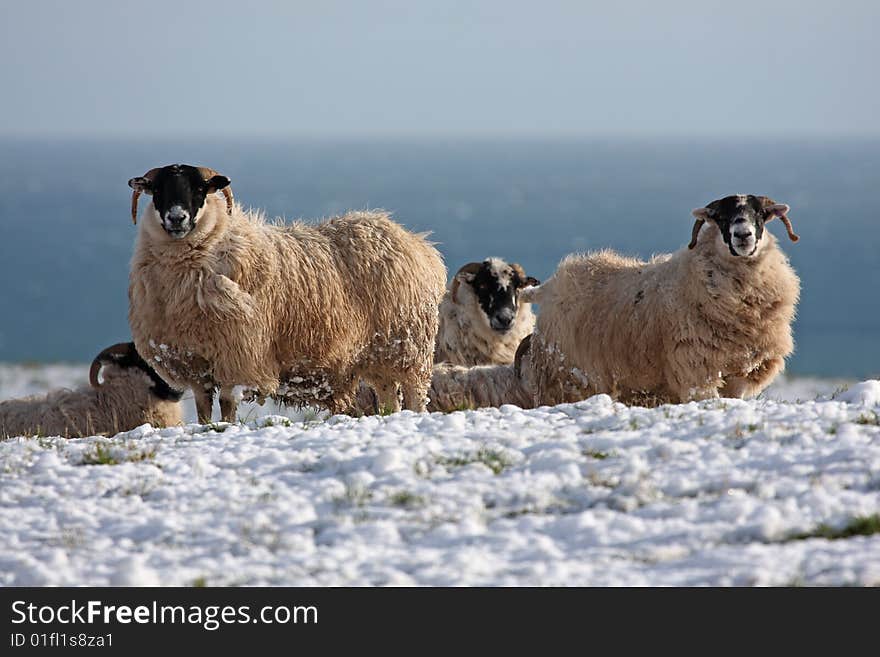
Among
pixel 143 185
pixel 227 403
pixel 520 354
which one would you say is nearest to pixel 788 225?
pixel 520 354

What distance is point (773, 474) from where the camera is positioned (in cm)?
615

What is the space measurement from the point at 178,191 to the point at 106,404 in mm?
2835

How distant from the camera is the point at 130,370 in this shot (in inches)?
460

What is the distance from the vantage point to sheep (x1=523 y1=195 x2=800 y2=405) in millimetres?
10031

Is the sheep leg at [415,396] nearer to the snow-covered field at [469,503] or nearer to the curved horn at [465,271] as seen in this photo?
the curved horn at [465,271]

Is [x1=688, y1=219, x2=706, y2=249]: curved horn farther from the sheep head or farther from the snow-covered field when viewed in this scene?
the sheep head

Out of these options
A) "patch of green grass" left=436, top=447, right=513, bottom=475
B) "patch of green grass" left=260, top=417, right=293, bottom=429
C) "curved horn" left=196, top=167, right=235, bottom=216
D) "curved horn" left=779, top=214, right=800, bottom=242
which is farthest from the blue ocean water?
"patch of green grass" left=436, top=447, right=513, bottom=475

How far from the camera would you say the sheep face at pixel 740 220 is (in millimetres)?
9977

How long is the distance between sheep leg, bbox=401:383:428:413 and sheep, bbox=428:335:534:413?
876 mm

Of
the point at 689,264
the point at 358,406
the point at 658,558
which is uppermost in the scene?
the point at 689,264

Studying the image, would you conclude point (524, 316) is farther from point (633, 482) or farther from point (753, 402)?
point (633, 482)

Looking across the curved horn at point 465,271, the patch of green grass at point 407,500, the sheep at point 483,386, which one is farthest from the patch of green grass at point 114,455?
the curved horn at point 465,271

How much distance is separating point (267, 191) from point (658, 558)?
597 ft
